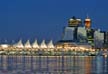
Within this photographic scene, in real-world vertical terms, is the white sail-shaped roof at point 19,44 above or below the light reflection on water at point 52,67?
above

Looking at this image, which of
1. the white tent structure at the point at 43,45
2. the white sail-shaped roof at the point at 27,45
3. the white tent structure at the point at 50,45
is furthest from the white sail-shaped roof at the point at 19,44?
the white tent structure at the point at 50,45

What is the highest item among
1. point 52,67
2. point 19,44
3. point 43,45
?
point 19,44

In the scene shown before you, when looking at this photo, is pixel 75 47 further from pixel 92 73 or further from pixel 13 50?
pixel 92 73

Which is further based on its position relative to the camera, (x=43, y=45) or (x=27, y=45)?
(x=43, y=45)

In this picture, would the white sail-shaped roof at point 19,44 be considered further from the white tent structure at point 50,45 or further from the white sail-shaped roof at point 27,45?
the white tent structure at point 50,45

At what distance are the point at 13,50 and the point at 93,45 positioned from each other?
4260 centimetres

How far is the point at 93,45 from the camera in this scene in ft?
646

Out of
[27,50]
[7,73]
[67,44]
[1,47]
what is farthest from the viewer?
[67,44]

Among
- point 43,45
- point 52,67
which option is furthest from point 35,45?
point 52,67

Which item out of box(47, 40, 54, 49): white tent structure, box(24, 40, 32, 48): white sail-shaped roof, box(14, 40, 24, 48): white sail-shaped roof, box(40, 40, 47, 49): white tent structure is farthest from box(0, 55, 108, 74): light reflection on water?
box(47, 40, 54, 49): white tent structure

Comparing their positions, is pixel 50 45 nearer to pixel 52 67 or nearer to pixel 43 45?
pixel 43 45

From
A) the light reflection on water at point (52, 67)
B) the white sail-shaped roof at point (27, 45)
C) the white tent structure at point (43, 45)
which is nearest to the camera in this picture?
the light reflection on water at point (52, 67)

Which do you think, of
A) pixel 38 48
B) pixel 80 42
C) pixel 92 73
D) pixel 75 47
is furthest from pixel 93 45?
pixel 92 73

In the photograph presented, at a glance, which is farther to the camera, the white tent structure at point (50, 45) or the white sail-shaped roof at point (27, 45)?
the white tent structure at point (50, 45)
